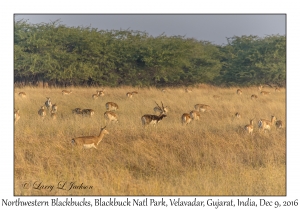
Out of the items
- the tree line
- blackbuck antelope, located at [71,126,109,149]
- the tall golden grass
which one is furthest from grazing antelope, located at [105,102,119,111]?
the tree line

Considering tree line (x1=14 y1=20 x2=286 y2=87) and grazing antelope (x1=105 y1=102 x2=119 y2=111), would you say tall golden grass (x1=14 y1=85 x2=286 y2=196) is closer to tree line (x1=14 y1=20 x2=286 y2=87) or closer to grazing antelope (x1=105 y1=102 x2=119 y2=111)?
grazing antelope (x1=105 y1=102 x2=119 y2=111)

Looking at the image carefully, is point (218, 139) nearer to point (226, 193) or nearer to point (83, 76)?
point (226, 193)

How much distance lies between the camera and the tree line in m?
27.5

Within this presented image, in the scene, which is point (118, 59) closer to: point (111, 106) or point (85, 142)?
point (111, 106)

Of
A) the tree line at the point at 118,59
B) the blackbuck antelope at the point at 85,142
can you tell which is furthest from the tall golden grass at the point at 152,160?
the tree line at the point at 118,59

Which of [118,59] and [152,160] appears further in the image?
[118,59]

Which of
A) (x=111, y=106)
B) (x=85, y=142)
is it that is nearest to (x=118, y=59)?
(x=111, y=106)

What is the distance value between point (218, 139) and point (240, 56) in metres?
25.1

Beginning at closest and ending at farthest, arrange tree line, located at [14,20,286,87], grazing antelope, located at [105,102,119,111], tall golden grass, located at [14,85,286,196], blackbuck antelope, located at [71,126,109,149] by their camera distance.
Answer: tall golden grass, located at [14,85,286,196] → blackbuck antelope, located at [71,126,109,149] → grazing antelope, located at [105,102,119,111] → tree line, located at [14,20,286,87]

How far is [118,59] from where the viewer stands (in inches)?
1135

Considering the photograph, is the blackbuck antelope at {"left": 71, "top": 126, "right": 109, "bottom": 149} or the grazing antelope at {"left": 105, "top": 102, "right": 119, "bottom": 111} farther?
the grazing antelope at {"left": 105, "top": 102, "right": 119, "bottom": 111}

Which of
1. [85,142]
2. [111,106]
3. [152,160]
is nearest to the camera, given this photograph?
[152,160]
